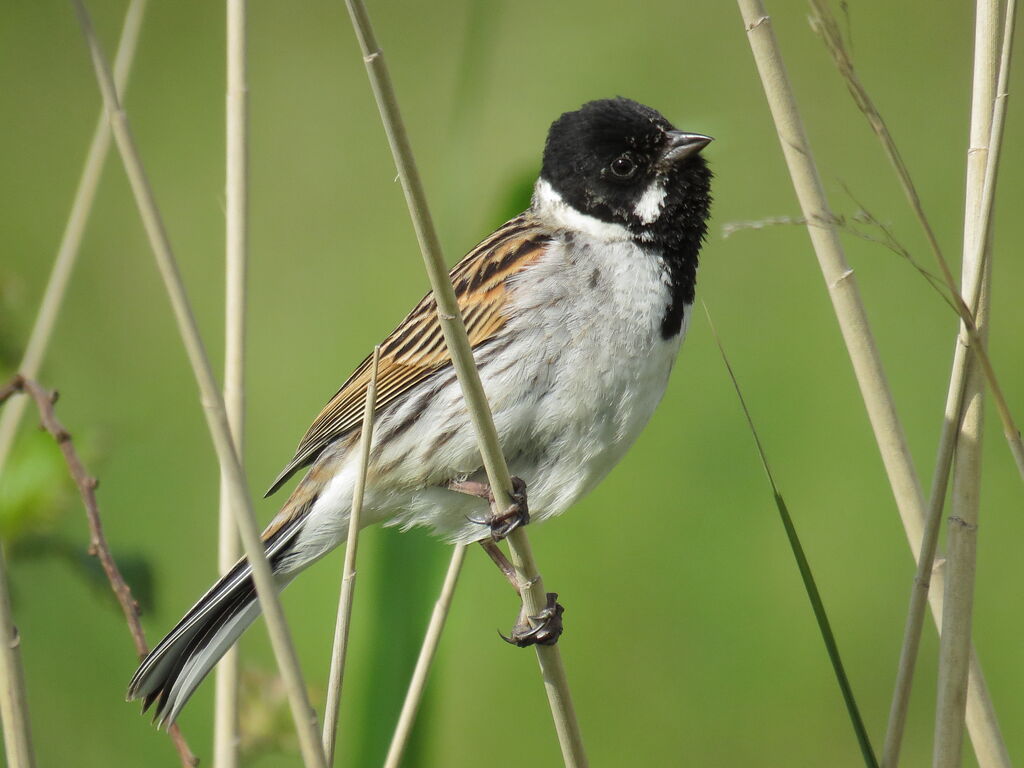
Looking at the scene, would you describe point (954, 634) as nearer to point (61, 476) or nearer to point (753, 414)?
point (61, 476)

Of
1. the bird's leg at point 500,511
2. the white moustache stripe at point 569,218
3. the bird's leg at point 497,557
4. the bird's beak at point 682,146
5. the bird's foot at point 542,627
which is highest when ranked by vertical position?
the bird's beak at point 682,146

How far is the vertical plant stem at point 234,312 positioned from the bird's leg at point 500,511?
427 mm

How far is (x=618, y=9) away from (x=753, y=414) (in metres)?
2.45

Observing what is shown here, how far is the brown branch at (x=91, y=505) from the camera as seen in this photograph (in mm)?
1965

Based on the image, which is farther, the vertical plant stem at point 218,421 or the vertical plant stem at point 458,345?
the vertical plant stem at point 218,421

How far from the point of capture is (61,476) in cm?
212

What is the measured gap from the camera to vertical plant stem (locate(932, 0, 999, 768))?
5.56 feet

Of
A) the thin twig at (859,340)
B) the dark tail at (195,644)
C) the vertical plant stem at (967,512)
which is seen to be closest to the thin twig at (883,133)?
the vertical plant stem at (967,512)

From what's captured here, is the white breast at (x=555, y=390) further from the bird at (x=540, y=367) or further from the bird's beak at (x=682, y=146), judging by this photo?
the bird's beak at (x=682, y=146)

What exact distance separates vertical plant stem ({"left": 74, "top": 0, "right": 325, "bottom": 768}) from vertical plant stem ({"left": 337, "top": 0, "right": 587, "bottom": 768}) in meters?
0.30

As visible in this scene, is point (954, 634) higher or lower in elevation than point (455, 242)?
lower

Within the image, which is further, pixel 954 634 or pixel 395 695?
pixel 395 695

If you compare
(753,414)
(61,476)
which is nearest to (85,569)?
(61,476)

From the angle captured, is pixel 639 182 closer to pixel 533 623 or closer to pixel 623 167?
pixel 623 167
